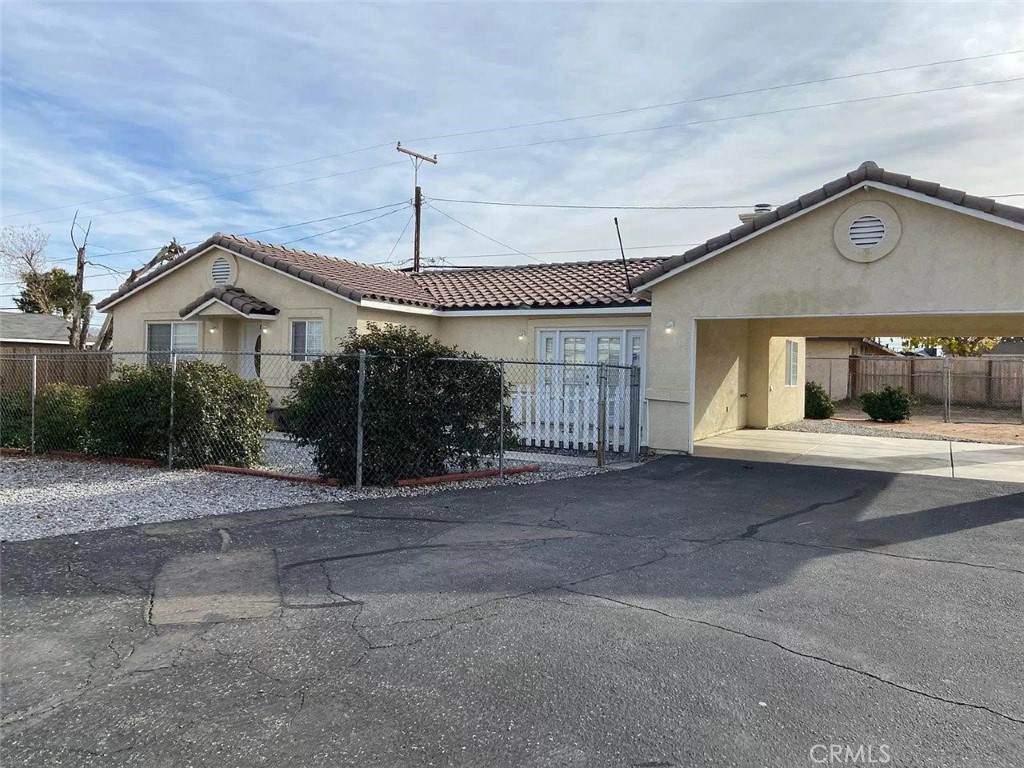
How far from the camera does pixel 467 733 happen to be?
326 centimetres

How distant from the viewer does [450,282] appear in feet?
62.0

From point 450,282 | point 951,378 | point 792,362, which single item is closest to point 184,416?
point 450,282

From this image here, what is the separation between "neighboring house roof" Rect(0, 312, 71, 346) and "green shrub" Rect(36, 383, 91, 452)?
66.0 ft

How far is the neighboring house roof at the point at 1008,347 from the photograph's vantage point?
36.2 metres

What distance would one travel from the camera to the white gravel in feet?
24.1

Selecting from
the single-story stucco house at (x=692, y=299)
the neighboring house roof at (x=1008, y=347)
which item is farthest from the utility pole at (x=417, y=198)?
the neighboring house roof at (x=1008, y=347)

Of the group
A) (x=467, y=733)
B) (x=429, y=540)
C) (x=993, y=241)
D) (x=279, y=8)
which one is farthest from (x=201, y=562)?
(x=993, y=241)

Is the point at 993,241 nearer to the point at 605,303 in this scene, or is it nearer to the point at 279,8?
the point at 605,303

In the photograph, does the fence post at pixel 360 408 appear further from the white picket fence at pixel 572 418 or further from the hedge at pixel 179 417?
the white picket fence at pixel 572 418

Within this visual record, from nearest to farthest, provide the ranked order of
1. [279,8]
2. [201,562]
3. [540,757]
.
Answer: [540,757] → [201,562] → [279,8]

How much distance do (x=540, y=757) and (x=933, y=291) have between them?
10014mm

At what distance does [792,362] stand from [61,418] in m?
18.7

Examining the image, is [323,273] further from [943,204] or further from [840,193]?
[943,204]

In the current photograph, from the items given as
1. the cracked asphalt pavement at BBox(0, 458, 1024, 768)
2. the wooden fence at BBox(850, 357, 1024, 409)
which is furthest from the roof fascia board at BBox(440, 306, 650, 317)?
the wooden fence at BBox(850, 357, 1024, 409)
